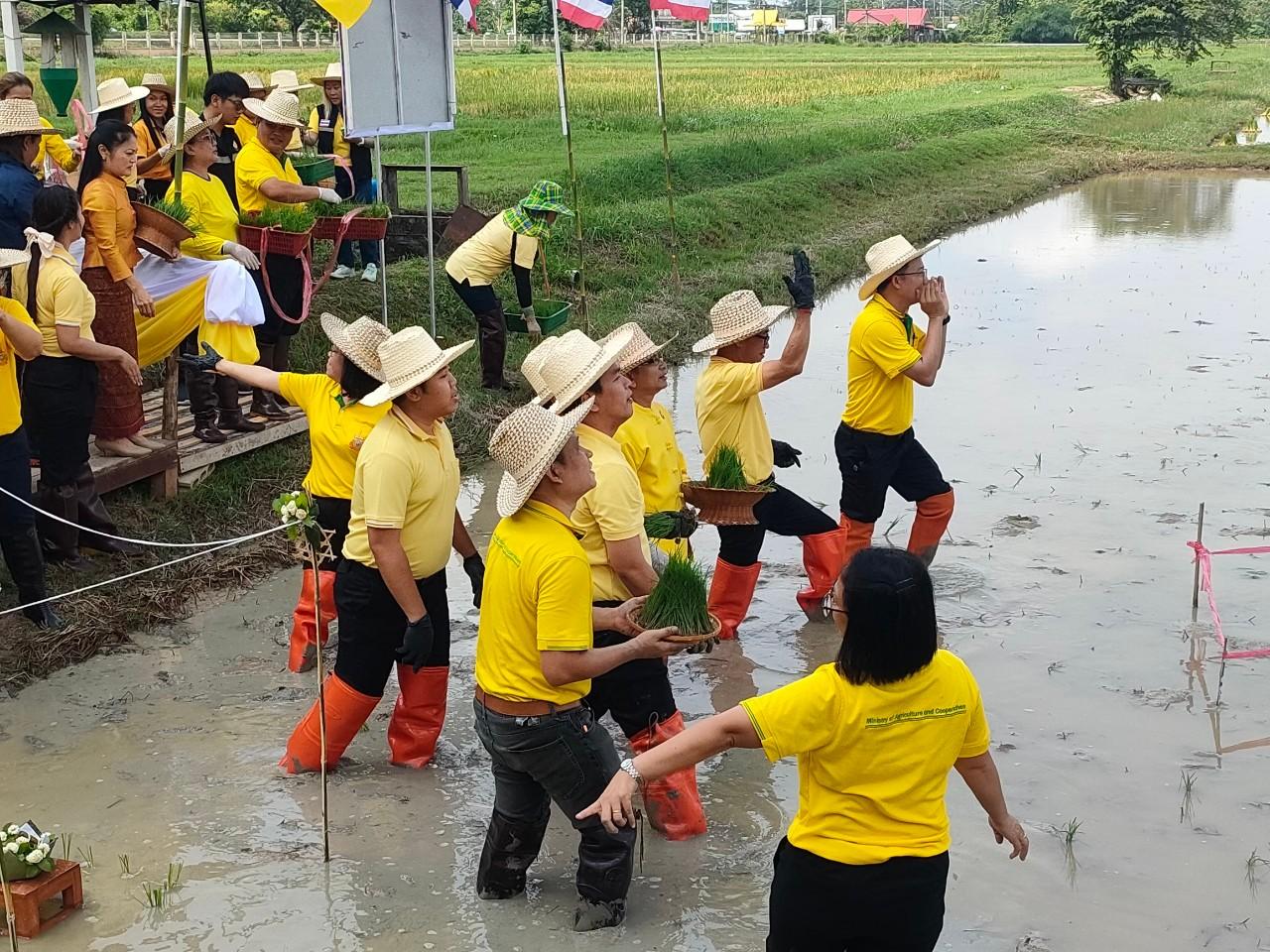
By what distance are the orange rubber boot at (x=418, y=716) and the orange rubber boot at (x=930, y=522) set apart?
2941 millimetres

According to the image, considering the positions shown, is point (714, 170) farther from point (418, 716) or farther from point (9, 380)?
point (418, 716)

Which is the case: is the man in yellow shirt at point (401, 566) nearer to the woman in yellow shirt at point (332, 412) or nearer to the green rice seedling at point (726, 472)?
the woman in yellow shirt at point (332, 412)

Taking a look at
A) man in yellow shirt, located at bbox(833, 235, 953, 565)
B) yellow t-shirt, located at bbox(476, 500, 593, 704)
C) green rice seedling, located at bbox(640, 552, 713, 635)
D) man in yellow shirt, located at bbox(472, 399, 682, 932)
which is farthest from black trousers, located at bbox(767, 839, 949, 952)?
man in yellow shirt, located at bbox(833, 235, 953, 565)

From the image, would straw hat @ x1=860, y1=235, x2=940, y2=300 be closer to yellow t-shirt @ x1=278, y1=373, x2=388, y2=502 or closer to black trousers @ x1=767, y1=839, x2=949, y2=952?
yellow t-shirt @ x1=278, y1=373, x2=388, y2=502

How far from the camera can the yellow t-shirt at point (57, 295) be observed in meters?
7.09

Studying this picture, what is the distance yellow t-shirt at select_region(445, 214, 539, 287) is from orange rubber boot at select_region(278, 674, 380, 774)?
5.94m

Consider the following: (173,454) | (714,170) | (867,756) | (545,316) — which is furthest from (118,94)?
(714,170)

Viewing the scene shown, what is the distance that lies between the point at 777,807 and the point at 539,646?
1.79 meters

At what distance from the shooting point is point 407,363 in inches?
214

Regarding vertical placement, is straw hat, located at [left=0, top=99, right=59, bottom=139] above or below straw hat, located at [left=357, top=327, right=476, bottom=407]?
above

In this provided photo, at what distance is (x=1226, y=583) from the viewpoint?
8.20 metres

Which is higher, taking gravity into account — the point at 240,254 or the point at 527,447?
the point at 240,254

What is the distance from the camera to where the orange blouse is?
26.3 ft

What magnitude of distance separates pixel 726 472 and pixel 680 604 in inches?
76.9
